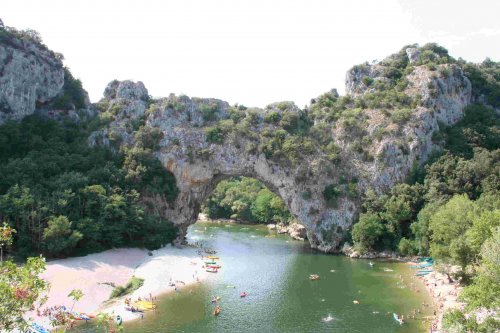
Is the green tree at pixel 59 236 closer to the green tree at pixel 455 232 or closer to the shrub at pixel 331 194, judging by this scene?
the shrub at pixel 331 194

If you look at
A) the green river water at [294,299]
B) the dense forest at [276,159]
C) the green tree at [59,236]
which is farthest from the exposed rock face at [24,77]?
the green river water at [294,299]

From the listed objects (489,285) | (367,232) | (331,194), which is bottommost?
(367,232)

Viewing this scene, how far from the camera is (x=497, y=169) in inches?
2302

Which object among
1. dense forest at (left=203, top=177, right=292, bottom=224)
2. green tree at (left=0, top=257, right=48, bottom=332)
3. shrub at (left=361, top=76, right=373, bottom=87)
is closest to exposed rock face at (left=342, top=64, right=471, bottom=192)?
shrub at (left=361, top=76, right=373, bottom=87)

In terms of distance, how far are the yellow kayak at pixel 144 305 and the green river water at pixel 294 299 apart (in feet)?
2.70

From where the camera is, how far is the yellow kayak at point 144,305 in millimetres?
36562

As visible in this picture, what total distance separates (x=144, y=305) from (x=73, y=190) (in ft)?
85.4

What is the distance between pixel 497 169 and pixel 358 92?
1256 inches

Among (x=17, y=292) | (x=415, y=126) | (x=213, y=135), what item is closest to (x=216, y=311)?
(x=17, y=292)

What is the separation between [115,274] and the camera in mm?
47781

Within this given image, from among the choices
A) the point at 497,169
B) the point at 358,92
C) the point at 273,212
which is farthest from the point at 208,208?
the point at 497,169

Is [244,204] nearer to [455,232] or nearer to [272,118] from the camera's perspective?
[272,118]

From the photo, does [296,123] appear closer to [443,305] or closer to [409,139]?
[409,139]

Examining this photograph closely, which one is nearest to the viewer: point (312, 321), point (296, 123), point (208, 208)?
point (312, 321)
